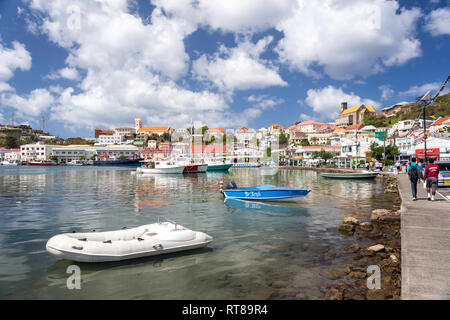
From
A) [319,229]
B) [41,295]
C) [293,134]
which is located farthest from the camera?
[293,134]

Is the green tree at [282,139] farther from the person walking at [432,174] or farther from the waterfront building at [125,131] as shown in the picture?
the person walking at [432,174]

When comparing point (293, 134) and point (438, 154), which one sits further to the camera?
point (293, 134)

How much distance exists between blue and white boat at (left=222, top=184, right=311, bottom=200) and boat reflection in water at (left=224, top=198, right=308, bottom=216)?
1.16ft

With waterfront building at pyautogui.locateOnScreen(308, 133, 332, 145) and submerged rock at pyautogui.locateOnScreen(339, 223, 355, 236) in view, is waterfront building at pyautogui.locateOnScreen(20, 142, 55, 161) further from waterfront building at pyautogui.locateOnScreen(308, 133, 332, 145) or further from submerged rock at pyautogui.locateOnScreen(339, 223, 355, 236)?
submerged rock at pyautogui.locateOnScreen(339, 223, 355, 236)

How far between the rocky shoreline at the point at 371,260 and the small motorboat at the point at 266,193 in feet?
18.4

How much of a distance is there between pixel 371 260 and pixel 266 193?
34.8 ft

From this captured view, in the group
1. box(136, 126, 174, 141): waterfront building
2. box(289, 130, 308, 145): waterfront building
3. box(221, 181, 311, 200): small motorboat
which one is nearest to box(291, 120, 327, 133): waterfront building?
box(289, 130, 308, 145): waterfront building

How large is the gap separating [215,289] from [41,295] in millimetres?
4066

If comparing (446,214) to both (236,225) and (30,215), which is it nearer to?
(236,225)

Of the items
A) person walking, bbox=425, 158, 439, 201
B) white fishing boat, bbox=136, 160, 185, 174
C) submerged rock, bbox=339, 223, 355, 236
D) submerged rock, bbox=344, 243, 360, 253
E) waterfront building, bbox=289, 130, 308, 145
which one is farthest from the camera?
waterfront building, bbox=289, 130, 308, 145

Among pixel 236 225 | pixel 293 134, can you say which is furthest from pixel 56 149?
pixel 236 225

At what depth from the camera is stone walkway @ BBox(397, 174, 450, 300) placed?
462 centimetres

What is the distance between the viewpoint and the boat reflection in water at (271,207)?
15.6 metres

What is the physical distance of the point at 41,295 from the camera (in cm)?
627
